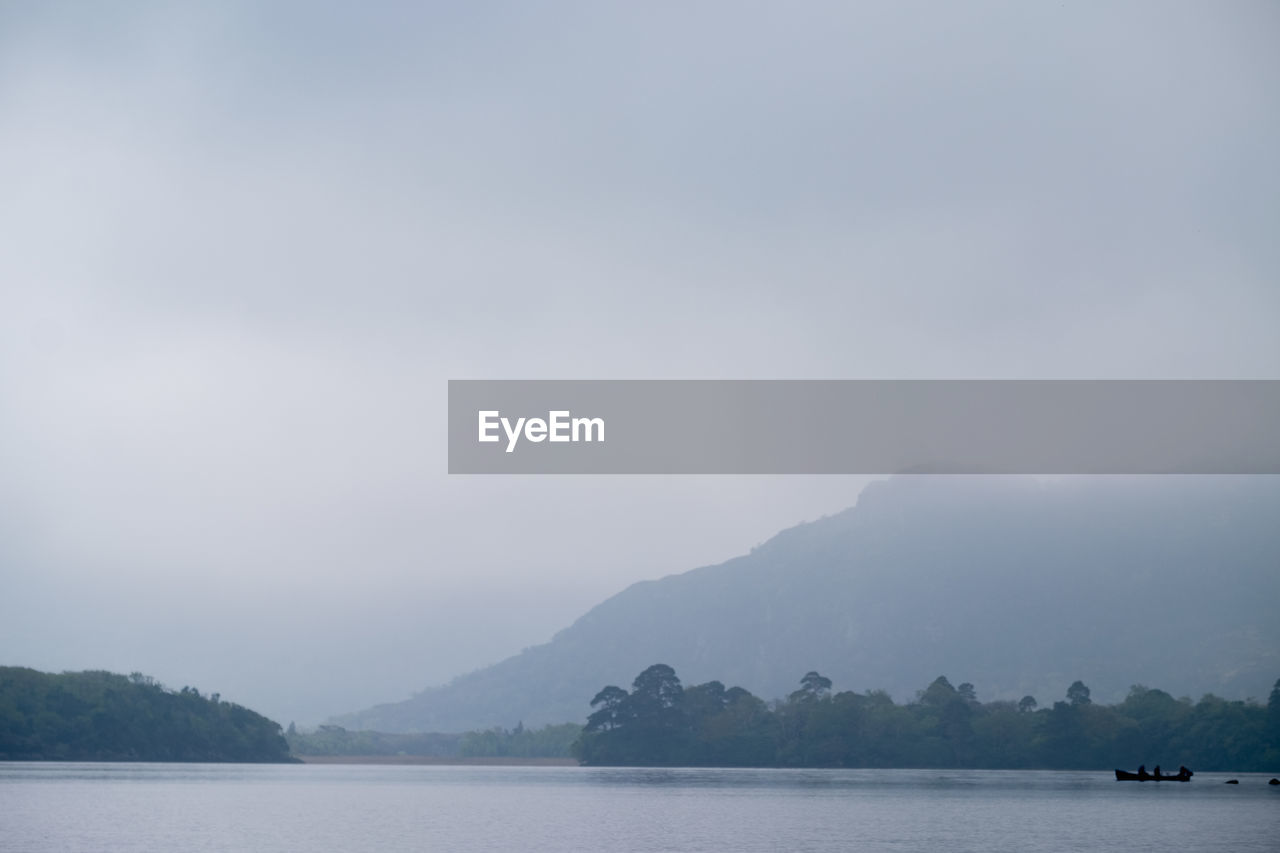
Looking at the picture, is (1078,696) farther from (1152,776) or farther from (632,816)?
(632,816)

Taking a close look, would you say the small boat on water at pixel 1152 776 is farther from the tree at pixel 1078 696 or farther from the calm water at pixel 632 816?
the tree at pixel 1078 696

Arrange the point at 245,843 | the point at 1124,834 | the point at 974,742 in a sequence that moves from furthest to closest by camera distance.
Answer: the point at 974,742 → the point at 1124,834 → the point at 245,843

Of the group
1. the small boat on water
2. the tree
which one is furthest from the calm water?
the tree

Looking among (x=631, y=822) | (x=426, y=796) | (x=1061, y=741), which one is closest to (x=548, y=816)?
(x=631, y=822)

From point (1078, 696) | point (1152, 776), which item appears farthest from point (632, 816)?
point (1078, 696)

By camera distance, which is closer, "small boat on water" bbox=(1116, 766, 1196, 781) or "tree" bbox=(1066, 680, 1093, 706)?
"small boat on water" bbox=(1116, 766, 1196, 781)

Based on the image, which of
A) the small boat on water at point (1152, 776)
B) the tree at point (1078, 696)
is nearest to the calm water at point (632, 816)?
the small boat on water at point (1152, 776)

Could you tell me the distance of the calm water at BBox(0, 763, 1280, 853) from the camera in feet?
226

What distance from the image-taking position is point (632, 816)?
90312 mm

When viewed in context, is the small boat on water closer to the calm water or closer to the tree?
the calm water

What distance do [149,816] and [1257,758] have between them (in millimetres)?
143852

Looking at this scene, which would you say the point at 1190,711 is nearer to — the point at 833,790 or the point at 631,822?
the point at 833,790

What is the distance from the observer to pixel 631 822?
279 ft

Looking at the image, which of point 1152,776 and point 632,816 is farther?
point 1152,776
